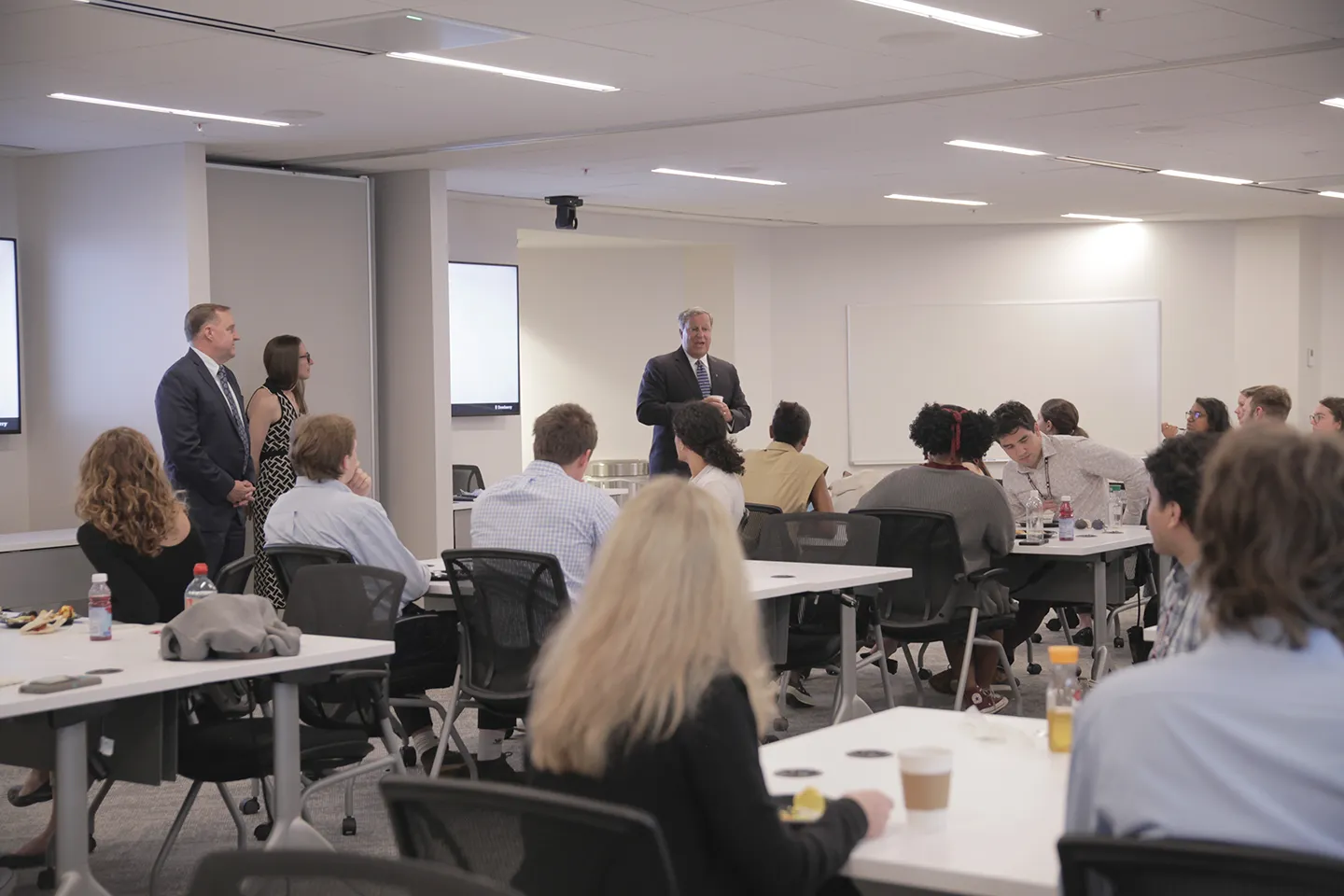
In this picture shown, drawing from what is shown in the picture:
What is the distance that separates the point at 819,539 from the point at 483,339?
6335 mm

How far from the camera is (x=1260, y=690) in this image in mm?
1816

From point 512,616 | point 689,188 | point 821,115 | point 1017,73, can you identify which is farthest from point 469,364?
point 512,616

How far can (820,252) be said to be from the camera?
14906mm

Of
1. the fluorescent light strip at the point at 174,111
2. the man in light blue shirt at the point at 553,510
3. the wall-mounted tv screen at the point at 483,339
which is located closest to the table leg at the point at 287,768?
the man in light blue shirt at the point at 553,510

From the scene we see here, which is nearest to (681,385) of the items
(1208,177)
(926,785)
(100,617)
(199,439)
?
(199,439)

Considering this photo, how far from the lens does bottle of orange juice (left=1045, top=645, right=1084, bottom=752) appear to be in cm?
280

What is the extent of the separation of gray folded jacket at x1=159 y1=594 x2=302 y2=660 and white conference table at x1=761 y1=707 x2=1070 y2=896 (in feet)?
5.08

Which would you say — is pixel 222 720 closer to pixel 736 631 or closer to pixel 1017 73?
pixel 736 631

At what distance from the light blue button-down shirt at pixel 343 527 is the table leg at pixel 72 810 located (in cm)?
162

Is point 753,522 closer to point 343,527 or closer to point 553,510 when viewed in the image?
point 553,510

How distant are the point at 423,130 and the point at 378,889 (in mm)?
7565

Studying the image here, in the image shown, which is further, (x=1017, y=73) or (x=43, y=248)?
(x=43, y=248)

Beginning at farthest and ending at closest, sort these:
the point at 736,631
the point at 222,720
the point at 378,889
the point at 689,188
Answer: the point at 689,188 → the point at 222,720 → the point at 736,631 → the point at 378,889

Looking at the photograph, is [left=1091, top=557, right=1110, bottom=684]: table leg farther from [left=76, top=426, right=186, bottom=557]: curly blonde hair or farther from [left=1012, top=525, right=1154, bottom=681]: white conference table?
[left=76, top=426, right=186, bottom=557]: curly blonde hair
